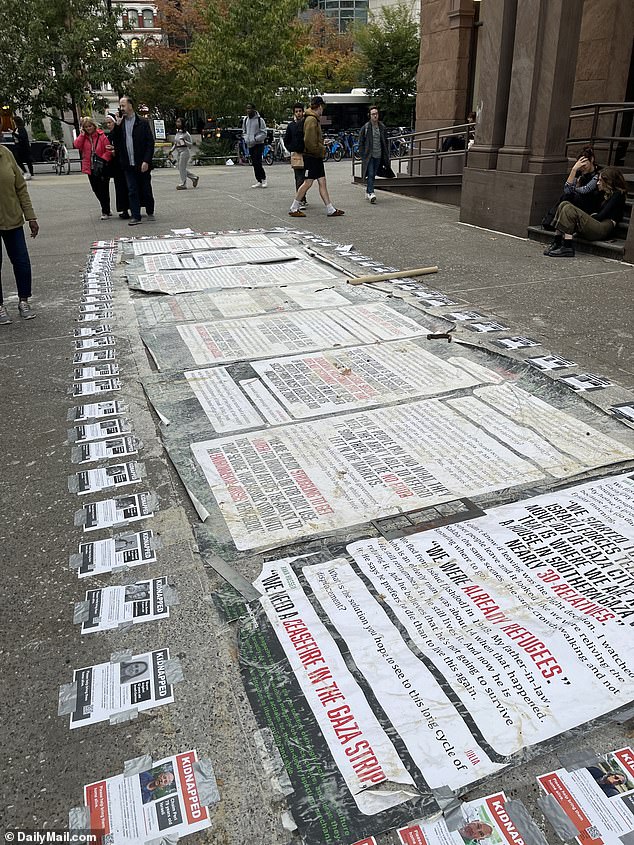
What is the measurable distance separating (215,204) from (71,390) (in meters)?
9.30

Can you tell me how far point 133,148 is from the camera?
973 cm

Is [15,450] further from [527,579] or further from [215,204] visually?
[215,204]

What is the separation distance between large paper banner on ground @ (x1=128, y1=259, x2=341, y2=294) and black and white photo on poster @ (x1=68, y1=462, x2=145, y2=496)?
329 cm

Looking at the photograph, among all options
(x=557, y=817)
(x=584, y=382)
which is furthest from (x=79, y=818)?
(x=584, y=382)

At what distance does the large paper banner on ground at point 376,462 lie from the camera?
262 cm

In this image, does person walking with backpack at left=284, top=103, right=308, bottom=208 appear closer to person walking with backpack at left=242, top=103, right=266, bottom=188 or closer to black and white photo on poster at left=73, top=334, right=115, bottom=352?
person walking with backpack at left=242, top=103, right=266, bottom=188

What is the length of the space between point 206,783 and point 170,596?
708 millimetres

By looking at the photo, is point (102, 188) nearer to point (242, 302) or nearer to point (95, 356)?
point (242, 302)

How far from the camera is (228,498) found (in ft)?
8.96

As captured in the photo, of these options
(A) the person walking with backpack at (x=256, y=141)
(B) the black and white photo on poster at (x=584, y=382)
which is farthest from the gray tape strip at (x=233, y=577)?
(A) the person walking with backpack at (x=256, y=141)

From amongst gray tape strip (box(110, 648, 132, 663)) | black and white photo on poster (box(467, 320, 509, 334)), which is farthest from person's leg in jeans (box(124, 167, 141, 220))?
gray tape strip (box(110, 648, 132, 663))

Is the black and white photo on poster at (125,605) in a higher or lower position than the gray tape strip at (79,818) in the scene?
higher

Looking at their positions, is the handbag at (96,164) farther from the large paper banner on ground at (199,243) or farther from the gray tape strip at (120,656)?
the gray tape strip at (120,656)

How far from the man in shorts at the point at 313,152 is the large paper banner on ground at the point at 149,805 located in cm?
951
